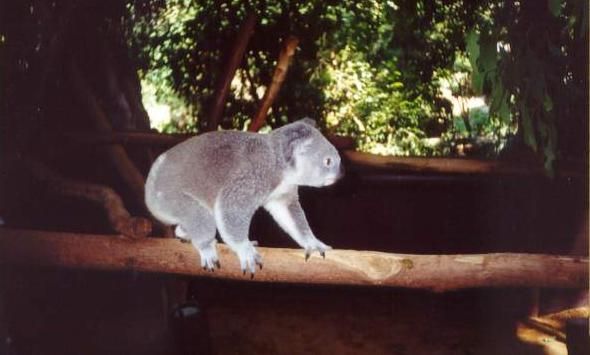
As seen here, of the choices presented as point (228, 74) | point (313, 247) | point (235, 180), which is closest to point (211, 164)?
point (235, 180)

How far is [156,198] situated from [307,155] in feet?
2.26

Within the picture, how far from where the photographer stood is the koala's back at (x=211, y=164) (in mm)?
2109

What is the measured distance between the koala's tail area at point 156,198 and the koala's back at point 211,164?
1cm

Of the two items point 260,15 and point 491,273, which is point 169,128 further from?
point 491,273

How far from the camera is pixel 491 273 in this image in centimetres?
202

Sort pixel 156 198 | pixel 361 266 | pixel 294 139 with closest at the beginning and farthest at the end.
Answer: pixel 361 266 → pixel 294 139 → pixel 156 198

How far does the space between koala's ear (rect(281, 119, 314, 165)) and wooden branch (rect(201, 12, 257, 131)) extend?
35.5 inches

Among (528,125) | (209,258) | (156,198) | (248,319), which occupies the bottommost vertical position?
(248,319)

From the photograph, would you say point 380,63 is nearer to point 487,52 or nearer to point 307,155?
point 487,52

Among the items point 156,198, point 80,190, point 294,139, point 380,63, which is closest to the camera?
point 294,139

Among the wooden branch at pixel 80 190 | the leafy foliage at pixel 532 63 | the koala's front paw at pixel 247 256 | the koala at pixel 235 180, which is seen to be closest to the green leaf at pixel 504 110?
the leafy foliage at pixel 532 63

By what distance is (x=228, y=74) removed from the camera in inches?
113

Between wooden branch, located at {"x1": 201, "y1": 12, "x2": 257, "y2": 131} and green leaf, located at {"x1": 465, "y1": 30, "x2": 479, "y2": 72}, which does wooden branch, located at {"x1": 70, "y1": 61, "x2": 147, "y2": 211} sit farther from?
green leaf, located at {"x1": 465, "y1": 30, "x2": 479, "y2": 72}

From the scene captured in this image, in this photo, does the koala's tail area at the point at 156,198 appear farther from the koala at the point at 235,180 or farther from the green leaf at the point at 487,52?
the green leaf at the point at 487,52
